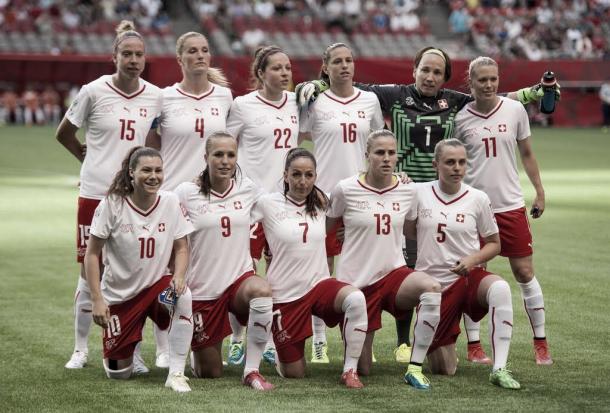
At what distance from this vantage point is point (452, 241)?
728 cm

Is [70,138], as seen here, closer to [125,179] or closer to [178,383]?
[125,179]

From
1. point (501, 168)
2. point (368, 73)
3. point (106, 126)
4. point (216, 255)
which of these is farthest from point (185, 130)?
point (368, 73)

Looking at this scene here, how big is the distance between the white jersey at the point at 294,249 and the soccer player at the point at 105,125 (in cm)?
108

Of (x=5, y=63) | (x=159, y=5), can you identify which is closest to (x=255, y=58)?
(x=5, y=63)

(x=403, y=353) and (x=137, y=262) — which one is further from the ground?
(x=137, y=262)

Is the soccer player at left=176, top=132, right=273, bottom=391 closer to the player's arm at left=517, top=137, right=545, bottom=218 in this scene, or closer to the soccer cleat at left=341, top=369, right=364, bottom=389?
the soccer cleat at left=341, top=369, right=364, bottom=389

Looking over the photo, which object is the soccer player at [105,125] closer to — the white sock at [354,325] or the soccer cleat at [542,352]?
the white sock at [354,325]

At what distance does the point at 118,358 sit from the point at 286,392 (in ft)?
3.54

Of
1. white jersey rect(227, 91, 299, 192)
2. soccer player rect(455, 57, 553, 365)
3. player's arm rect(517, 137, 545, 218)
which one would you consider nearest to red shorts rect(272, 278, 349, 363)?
white jersey rect(227, 91, 299, 192)

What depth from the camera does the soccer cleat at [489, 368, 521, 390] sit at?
676 centimetres

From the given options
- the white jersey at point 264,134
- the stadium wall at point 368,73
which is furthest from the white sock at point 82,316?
the stadium wall at point 368,73

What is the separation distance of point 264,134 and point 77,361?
187 cm

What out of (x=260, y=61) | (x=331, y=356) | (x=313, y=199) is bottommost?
(x=331, y=356)

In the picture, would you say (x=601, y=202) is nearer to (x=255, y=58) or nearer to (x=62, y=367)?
(x=255, y=58)
